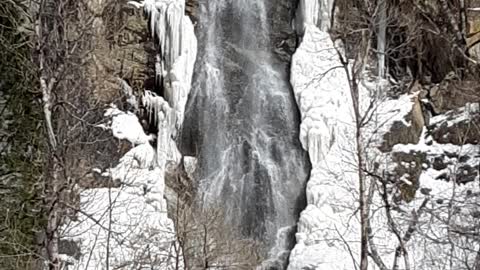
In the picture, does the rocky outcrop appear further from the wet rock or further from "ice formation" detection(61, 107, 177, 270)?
"ice formation" detection(61, 107, 177, 270)

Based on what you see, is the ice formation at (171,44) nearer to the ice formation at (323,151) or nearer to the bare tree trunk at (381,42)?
the ice formation at (323,151)

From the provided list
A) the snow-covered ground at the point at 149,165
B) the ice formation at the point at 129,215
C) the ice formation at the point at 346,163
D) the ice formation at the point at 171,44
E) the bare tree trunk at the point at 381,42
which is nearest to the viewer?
the ice formation at the point at 129,215

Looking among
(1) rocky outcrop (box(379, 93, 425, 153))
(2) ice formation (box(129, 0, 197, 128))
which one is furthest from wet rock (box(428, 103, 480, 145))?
(2) ice formation (box(129, 0, 197, 128))

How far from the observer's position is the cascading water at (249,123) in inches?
547

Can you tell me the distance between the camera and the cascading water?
13.9m

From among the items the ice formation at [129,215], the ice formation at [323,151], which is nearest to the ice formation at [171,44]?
the ice formation at [129,215]

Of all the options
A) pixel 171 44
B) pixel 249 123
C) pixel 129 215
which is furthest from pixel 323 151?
pixel 129 215

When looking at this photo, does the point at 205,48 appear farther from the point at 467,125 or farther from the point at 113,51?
the point at 467,125

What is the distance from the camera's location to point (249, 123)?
1486cm

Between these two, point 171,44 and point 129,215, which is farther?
point 171,44

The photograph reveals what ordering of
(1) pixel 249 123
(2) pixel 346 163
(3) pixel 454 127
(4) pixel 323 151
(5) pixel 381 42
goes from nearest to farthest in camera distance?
1. (2) pixel 346 163
2. (4) pixel 323 151
3. (3) pixel 454 127
4. (1) pixel 249 123
5. (5) pixel 381 42

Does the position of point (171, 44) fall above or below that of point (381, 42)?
below

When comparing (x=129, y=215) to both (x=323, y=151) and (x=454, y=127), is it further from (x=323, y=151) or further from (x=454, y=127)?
(x=454, y=127)

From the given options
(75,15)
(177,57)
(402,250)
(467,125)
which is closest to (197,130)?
(177,57)
